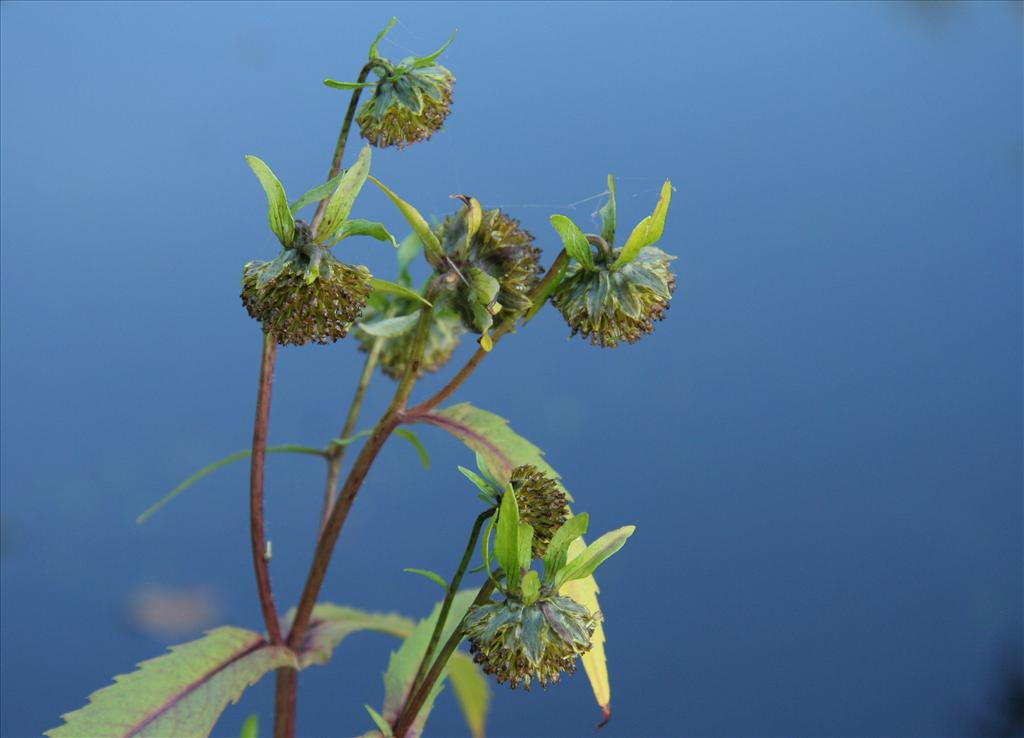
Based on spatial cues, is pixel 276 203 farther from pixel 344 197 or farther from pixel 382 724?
pixel 382 724

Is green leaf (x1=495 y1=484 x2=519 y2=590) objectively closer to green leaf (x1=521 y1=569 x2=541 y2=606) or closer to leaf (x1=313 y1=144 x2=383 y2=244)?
green leaf (x1=521 y1=569 x2=541 y2=606)

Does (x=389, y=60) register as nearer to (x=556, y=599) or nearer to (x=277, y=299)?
(x=277, y=299)

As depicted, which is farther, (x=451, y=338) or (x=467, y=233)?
(x=451, y=338)

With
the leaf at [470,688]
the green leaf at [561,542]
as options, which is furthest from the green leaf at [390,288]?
the leaf at [470,688]

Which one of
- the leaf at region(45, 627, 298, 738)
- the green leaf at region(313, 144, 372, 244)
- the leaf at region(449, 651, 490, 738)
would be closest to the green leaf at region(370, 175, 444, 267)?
the green leaf at region(313, 144, 372, 244)

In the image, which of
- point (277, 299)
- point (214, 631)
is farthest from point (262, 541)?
point (277, 299)

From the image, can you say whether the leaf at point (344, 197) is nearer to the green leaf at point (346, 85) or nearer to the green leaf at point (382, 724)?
the green leaf at point (346, 85)
